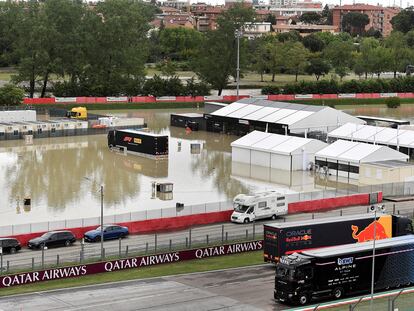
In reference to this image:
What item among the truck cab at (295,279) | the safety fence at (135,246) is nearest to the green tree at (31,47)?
the safety fence at (135,246)

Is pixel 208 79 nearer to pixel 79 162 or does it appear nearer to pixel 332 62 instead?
pixel 332 62

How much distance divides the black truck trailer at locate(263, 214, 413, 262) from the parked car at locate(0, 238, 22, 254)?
10.4m

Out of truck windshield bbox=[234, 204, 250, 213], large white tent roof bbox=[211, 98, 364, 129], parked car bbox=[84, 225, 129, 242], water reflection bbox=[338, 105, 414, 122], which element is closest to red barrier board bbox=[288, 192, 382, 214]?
truck windshield bbox=[234, 204, 250, 213]

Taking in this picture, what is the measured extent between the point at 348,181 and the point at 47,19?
47.9 m

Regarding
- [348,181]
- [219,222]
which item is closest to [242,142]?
[348,181]

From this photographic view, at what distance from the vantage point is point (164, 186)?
50.1 metres

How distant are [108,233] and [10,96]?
45349 mm

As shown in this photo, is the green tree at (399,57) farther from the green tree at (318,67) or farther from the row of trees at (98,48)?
the row of trees at (98,48)

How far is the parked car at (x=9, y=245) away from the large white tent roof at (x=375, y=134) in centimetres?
3151

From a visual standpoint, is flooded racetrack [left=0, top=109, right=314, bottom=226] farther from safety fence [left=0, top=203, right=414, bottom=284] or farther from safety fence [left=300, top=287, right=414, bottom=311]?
safety fence [left=300, top=287, right=414, bottom=311]

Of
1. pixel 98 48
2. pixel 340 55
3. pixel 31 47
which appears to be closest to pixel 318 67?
pixel 340 55

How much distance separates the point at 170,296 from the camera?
30.8 meters

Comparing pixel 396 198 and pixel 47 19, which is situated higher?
pixel 47 19

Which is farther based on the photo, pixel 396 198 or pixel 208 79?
pixel 208 79
